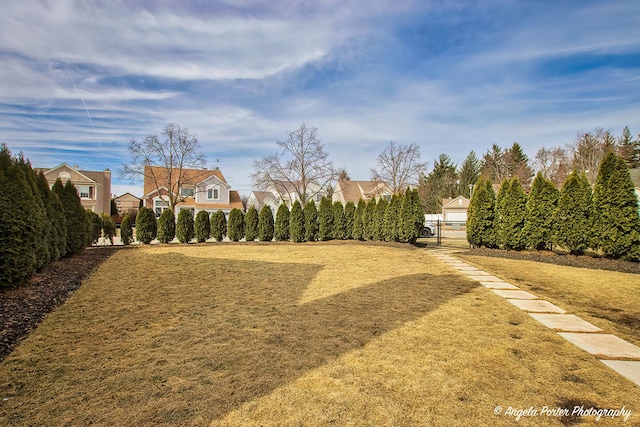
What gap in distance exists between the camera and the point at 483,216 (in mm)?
10250

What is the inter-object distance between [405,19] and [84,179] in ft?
107

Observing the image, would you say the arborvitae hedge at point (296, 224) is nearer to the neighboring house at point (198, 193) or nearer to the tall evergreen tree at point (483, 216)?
the tall evergreen tree at point (483, 216)

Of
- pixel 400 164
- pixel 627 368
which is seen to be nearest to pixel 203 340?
pixel 627 368

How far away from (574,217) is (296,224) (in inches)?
420

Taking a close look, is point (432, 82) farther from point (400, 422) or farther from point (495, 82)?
point (400, 422)

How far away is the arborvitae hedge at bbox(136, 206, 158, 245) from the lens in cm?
1398

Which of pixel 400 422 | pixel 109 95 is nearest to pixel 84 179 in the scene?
pixel 109 95

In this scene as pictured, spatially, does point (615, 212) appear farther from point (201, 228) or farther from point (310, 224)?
point (201, 228)

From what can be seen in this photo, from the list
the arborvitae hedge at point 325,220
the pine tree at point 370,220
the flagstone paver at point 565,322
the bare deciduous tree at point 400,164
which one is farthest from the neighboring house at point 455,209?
the flagstone paver at point 565,322

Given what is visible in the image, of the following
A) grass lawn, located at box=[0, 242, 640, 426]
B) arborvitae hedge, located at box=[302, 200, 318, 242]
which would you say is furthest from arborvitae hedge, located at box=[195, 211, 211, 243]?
grass lawn, located at box=[0, 242, 640, 426]

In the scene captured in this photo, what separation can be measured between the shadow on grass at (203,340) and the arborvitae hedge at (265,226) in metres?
9.60

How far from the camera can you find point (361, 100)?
45.6ft

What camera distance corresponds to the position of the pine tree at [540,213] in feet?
29.3

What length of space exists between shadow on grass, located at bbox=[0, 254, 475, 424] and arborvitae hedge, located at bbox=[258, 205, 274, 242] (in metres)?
9.60
